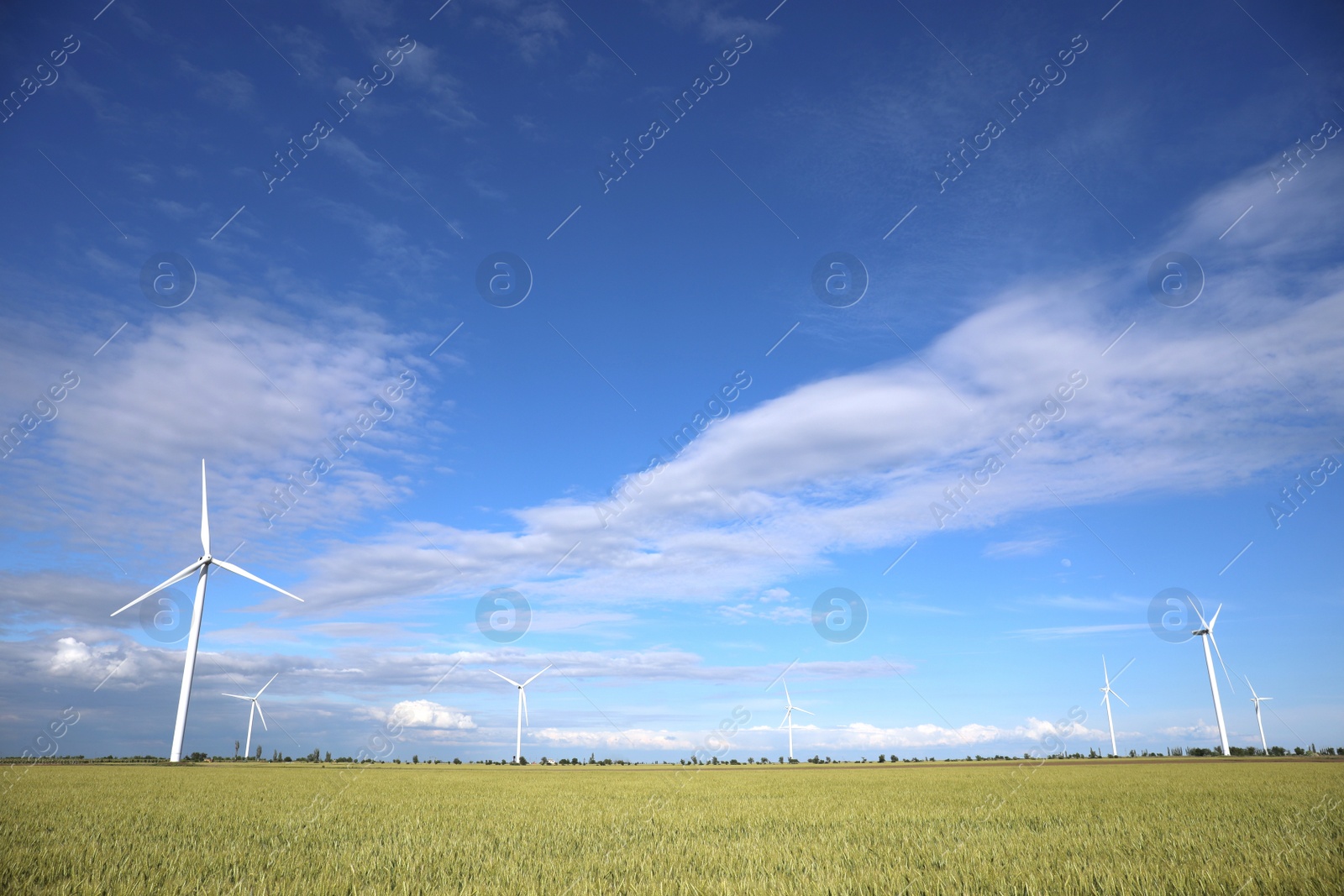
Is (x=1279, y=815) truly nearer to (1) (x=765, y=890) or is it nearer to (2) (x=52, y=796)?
(1) (x=765, y=890)

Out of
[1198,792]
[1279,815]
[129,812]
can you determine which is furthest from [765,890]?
[1198,792]

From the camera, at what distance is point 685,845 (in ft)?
48.4

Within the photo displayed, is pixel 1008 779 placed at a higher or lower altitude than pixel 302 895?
lower

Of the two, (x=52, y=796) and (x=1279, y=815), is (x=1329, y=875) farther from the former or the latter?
(x=52, y=796)

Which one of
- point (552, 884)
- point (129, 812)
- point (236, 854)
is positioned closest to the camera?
point (552, 884)

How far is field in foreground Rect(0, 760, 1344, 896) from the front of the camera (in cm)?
1018

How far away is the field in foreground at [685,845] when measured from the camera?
10.2m

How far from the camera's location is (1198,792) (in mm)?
27000

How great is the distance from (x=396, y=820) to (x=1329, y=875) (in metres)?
20.3

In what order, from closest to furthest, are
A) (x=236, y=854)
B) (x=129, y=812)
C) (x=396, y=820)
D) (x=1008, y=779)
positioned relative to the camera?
(x=236, y=854) < (x=396, y=820) < (x=129, y=812) < (x=1008, y=779)

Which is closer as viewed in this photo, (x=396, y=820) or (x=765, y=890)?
(x=765, y=890)

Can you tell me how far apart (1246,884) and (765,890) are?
663 cm

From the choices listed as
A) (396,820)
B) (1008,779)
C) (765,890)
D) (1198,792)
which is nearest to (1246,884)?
(765,890)

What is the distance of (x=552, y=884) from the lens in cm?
1054
